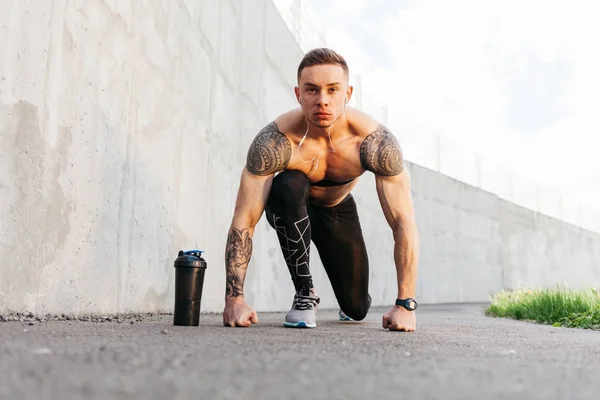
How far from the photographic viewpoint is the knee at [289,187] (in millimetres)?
2527

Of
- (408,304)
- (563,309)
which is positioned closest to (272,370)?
(408,304)

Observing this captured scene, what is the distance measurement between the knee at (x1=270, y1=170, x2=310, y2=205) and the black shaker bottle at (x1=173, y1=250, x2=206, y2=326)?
0.48 meters

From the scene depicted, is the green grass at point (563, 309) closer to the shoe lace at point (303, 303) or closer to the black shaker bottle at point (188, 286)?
the shoe lace at point (303, 303)

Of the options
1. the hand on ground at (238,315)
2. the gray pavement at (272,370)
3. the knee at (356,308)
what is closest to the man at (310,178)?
the hand on ground at (238,315)

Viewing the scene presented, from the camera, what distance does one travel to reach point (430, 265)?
11.7 meters

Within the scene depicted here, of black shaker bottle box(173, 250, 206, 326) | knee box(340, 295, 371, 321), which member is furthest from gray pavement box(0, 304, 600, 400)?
knee box(340, 295, 371, 321)

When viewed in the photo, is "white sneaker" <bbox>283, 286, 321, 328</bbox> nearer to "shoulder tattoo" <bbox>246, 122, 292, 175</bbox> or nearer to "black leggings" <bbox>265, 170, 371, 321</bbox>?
"black leggings" <bbox>265, 170, 371, 321</bbox>

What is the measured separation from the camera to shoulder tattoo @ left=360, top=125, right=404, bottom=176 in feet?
8.35

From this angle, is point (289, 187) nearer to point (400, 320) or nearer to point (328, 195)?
point (328, 195)

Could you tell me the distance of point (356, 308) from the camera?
310cm

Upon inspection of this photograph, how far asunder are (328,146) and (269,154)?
0.30 m

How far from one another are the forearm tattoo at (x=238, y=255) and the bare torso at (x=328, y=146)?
0.41 m

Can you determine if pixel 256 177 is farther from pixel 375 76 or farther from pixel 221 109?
pixel 375 76

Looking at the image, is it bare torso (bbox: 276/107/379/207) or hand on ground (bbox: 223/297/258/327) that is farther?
bare torso (bbox: 276/107/379/207)
